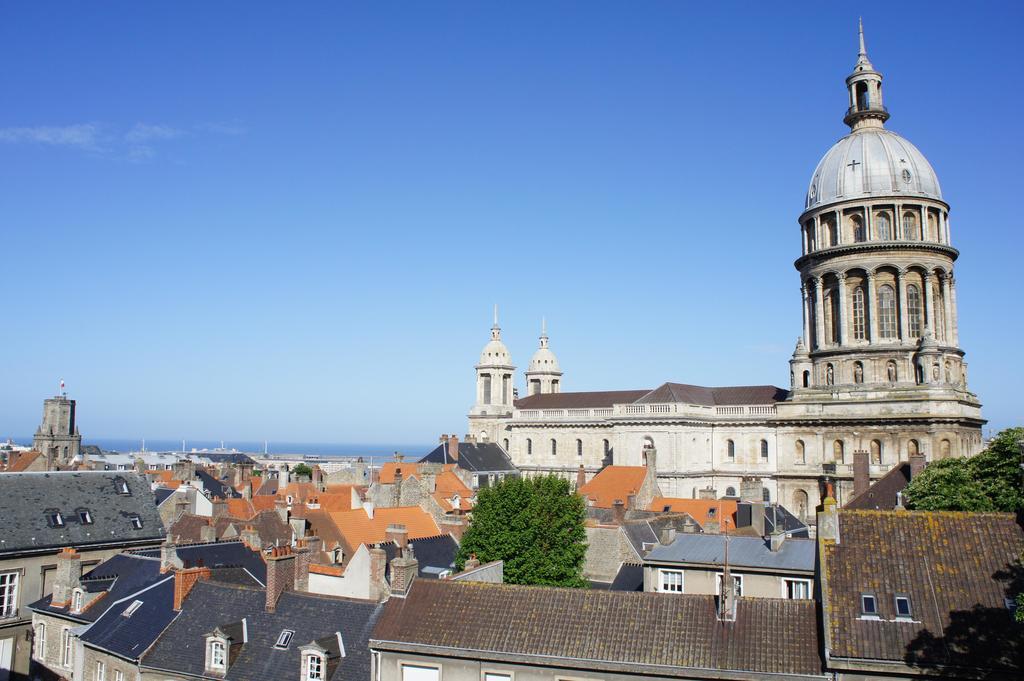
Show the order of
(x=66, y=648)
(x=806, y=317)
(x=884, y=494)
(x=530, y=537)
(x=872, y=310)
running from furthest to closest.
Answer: (x=806, y=317), (x=872, y=310), (x=884, y=494), (x=530, y=537), (x=66, y=648)

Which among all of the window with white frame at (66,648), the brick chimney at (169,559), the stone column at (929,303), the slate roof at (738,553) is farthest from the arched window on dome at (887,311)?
the window with white frame at (66,648)

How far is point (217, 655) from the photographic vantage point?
940 inches

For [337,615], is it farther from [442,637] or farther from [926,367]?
[926,367]

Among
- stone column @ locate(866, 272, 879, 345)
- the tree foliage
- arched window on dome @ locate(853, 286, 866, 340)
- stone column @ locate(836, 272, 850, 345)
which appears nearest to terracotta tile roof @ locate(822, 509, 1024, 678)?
the tree foliage

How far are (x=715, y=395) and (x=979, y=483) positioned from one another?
155ft

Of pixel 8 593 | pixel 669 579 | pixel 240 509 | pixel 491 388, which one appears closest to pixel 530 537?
pixel 669 579

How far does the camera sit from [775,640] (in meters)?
18.6

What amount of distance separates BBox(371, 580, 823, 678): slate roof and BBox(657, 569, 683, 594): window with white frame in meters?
9.37

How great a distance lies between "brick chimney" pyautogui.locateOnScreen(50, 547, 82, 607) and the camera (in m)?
29.7

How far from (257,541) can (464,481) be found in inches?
1538

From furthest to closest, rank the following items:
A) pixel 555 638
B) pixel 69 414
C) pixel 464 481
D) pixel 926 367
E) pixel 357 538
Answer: pixel 69 414 < pixel 464 481 < pixel 926 367 < pixel 357 538 < pixel 555 638

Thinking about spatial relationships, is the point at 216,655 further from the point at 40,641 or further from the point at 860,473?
the point at 860,473

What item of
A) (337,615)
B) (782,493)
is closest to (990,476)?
(337,615)

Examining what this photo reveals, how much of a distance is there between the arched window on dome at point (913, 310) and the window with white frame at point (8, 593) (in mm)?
60751
